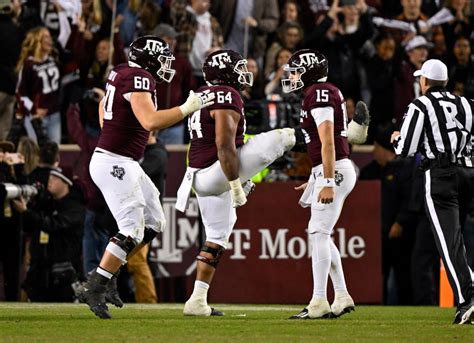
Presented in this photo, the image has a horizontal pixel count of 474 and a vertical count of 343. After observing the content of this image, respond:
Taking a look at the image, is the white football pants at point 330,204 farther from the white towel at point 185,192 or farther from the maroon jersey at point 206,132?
the white towel at point 185,192

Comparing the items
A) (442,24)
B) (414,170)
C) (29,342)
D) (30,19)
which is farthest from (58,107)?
(29,342)

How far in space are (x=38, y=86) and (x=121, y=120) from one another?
5.92 meters

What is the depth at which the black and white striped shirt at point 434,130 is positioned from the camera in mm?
10227

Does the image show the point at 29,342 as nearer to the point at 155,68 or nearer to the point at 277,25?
the point at 155,68

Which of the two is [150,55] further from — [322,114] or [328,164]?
[328,164]

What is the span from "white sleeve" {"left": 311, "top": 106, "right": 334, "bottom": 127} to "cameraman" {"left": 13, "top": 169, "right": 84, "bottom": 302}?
486 cm

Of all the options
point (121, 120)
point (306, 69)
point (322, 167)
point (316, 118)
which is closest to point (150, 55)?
point (121, 120)

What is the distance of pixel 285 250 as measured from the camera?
15.0 meters

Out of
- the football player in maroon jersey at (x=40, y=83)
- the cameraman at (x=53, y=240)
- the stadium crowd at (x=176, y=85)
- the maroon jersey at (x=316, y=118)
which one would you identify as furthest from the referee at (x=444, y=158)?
the football player in maroon jersey at (x=40, y=83)

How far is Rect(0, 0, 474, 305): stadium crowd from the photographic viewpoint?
48.5ft

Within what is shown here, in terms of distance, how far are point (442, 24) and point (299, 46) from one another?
8.10ft

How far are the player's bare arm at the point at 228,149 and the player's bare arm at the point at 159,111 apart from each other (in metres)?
0.32

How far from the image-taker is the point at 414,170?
15.7 metres

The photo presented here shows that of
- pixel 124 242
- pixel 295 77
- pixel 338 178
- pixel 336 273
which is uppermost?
pixel 295 77
